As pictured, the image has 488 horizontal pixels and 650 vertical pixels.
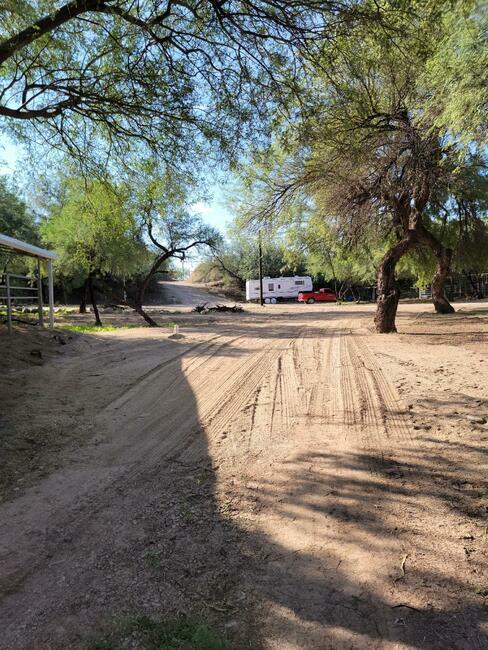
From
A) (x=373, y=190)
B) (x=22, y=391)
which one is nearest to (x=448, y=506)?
(x=22, y=391)

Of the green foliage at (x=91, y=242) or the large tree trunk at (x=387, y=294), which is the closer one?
the large tree trunk at (x=387, y=294)

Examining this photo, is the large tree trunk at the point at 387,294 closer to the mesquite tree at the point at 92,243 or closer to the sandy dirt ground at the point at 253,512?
the sandy dirt ground at the point at 253,512

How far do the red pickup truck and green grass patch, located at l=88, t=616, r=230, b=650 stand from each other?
158 feet

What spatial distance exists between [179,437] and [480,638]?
11.2 feet

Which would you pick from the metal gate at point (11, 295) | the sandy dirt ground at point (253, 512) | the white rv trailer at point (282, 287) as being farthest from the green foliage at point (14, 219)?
the sandy dirt ground at point (253, 512)

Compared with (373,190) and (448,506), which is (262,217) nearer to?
(373,190)

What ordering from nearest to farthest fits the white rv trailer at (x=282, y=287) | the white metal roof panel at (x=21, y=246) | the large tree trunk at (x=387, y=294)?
the white metal roof panel at (x=21, y=246), the large tree trunk at (x=387, y=294), the white rv trailer at (x=282, y=287)

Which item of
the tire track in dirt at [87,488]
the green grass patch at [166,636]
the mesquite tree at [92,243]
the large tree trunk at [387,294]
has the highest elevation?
the mesquite tree at [92,243]

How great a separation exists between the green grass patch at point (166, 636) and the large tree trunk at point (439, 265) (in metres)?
17.1

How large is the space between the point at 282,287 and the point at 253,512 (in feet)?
162

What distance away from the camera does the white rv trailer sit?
52125mm

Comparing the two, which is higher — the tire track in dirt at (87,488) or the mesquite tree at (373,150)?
the mesquite tree at (373,150)

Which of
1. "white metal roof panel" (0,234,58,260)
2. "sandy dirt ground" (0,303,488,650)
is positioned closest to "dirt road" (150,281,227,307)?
"white metal roof panel" (0,234,58,260)

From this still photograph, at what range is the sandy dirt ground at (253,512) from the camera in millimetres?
2395
